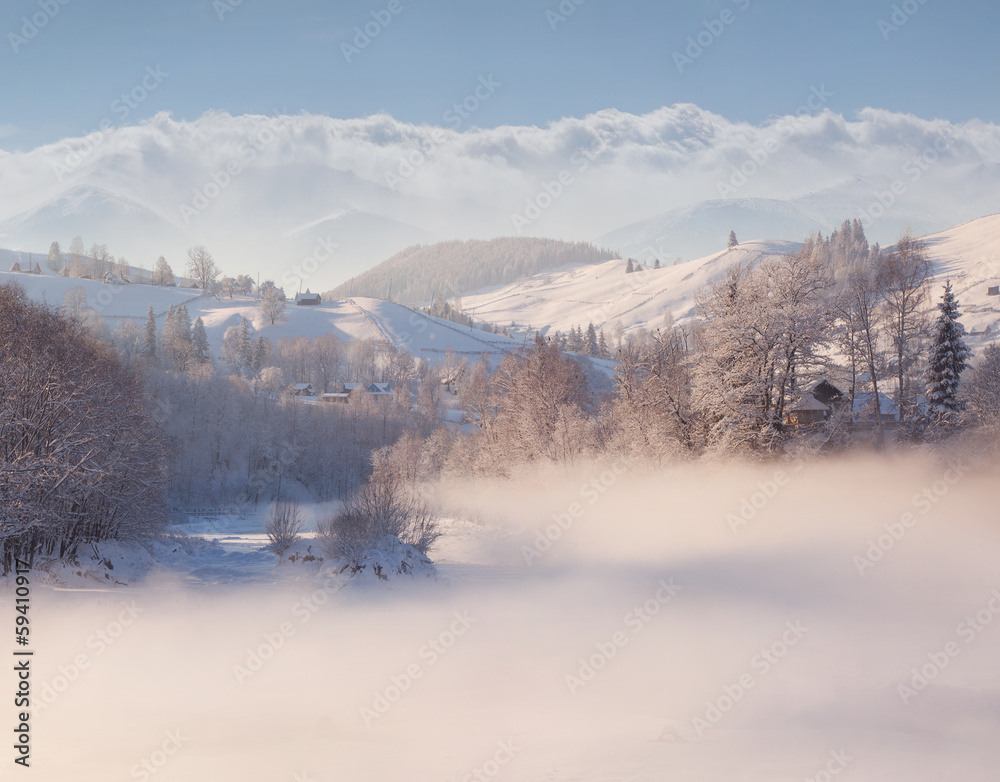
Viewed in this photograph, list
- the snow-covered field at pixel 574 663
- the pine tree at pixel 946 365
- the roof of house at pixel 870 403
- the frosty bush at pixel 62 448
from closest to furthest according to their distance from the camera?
the snow-covered field at pixel 574 663 < the frosty bush at pixel 62 448 < the pine tree at pixel 946 365 < the roof of house at pixel 870 403

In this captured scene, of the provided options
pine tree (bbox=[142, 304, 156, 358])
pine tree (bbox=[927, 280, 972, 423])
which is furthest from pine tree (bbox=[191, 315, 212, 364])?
pine tree (bbox=[927, 280, 972, 423])

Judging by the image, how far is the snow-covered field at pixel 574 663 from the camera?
10430mm

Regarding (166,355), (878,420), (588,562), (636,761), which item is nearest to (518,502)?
(588,562)

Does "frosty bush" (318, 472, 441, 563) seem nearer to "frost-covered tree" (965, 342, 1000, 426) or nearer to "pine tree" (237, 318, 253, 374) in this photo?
"frost-covered tree" (965, 342, 1000, 426)

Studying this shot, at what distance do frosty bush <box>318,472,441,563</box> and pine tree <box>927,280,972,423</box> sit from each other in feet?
94.6

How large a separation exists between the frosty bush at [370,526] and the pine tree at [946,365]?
28837 millimetres

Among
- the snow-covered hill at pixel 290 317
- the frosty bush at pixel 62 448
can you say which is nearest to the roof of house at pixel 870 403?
the frosty bush at pixel 62 448

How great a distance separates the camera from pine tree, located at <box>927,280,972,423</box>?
3469cm

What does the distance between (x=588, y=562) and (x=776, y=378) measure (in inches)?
470

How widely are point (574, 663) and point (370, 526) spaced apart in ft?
33.6

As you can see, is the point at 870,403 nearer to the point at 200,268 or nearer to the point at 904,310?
the point at 904,310

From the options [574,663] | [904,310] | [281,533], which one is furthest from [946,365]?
[281,533]

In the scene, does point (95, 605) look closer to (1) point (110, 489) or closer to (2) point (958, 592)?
(1) point (110, 489)

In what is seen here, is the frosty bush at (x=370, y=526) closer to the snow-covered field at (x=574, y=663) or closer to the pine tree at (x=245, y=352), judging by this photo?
the snow-covered field at (x=574, y=663)
